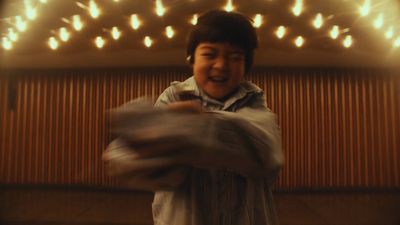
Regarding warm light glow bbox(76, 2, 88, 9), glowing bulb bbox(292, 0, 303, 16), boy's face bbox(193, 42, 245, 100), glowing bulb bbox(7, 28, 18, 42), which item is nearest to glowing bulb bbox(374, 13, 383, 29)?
glowing bulb bbox(292, 0, 303, 16)

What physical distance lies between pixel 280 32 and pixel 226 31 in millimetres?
3772

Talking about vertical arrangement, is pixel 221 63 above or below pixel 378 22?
below

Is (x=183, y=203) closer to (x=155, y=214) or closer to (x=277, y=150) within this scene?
(x=155, y=214)

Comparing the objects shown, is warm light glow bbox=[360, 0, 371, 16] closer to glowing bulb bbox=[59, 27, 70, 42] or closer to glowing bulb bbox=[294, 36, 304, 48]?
glowing bulb bbox=[294, 36, 304, 48]

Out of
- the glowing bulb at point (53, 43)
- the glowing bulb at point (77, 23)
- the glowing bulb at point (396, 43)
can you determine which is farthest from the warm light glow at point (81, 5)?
the glowing bulb at point (396, 43)

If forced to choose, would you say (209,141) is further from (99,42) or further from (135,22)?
(99,42)

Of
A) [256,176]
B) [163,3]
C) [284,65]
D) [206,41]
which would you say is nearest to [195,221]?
[256,176]

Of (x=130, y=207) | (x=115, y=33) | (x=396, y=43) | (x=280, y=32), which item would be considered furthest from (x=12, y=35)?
(x=396, y=43)

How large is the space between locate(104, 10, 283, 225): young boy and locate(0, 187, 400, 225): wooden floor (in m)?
3.33

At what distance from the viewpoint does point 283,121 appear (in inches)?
221

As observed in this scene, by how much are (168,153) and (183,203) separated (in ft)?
0.68

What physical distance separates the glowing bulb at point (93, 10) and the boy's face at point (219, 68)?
3067 mm

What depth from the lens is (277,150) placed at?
0.40 meters

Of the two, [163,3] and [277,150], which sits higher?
[163,3]
